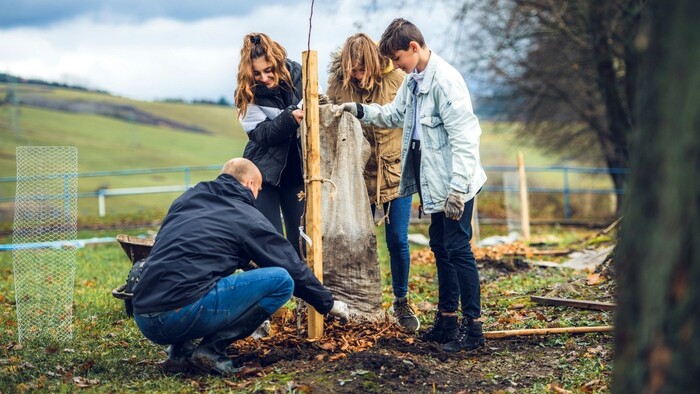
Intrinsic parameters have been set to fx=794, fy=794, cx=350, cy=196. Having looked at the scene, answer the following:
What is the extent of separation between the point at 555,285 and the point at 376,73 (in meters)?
3.18

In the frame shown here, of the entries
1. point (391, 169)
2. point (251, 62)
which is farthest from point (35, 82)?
point (391, 169)

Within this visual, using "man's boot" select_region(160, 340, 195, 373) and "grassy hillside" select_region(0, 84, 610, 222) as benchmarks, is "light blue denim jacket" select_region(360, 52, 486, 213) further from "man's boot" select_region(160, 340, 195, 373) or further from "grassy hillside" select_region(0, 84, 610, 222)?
"grassy hillside" select_region(0, 84, 610, 222)

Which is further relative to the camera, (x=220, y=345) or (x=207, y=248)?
(x=220, y=345)

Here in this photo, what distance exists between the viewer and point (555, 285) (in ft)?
25.3

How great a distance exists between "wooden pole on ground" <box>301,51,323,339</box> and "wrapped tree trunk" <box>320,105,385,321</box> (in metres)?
0.39

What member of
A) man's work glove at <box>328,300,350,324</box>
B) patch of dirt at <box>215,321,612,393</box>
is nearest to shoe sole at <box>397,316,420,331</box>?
patch of dirt at <box>215,321,612,393</box>

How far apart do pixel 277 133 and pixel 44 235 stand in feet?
7.29

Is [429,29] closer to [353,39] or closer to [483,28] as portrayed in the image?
[483,28]

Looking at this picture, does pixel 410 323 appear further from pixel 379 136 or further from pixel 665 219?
pixel 665 219

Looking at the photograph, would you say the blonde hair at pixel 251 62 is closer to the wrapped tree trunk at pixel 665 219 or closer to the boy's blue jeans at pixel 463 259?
the boy's blue jeans at pixel 463 259

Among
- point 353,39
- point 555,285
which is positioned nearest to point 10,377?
point 353,39

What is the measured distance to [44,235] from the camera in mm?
6242

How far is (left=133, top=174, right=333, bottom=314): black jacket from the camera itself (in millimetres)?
4477

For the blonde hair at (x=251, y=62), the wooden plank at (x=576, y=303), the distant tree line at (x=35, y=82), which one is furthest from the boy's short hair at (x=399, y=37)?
the distant tree line at (x=35, y=82)
